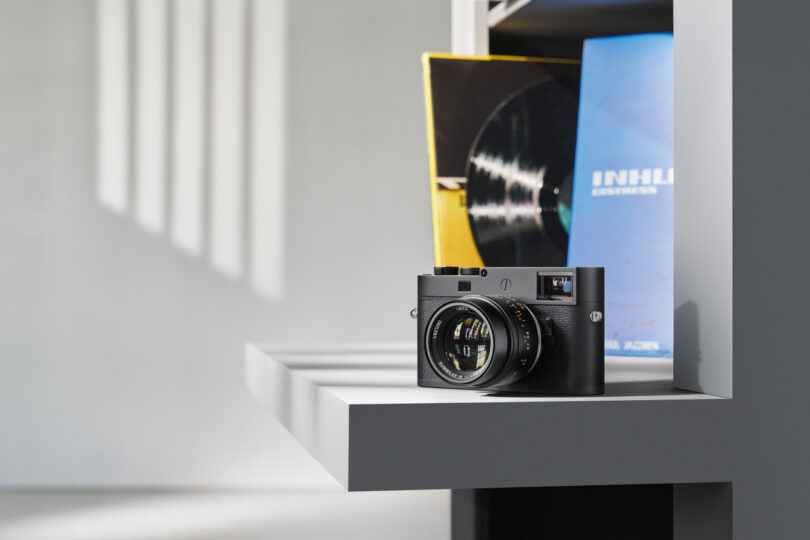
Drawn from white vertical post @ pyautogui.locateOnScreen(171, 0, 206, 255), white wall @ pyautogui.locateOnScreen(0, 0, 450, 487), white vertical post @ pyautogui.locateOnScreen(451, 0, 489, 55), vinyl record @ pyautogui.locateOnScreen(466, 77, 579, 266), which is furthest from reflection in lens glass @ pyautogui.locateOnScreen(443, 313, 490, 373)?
white vertical post @ pyautogui.locateOnScreen(171, 0, 206, 255)

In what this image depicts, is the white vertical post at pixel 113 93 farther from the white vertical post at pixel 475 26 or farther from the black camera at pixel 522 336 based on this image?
the black camera at pixel 522 336

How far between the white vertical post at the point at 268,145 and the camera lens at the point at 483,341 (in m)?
2.46

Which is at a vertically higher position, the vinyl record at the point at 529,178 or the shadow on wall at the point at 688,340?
the vinyl record at the point at 529,178

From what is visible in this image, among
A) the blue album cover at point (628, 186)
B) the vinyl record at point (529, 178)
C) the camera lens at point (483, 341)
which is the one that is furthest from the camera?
the vinyl record at point (529, 178)

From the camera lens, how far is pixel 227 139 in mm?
3121

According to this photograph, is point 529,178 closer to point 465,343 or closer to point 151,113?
point 465,343

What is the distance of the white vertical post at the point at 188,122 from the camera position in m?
3.10

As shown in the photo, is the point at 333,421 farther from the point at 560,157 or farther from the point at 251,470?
the point at 251,470

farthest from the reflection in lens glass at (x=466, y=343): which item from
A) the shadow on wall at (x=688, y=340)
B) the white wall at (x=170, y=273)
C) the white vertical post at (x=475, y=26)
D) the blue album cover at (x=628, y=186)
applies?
the white wall at (x=170, y=273)

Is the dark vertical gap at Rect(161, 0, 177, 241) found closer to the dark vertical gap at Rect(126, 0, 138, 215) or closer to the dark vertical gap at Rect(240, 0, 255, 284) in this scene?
the dark vertical gap at Rect(126, 0, 138, 215)

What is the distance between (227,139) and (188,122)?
148 millimetres

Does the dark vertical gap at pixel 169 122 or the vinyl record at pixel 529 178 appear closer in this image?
the vinyl record at pixel 529 178

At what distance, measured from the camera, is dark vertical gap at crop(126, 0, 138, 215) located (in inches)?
122

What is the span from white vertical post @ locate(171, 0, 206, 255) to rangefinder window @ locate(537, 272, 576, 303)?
2.52m
